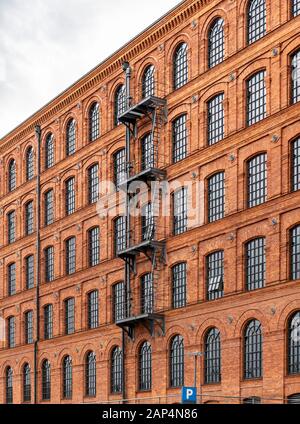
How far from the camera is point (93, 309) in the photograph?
44.6 m

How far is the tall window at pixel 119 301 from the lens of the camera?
41.6 metres

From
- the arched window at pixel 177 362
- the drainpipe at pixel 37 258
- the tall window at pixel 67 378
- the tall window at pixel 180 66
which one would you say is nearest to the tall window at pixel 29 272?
the drainpipe at pixel 37 258

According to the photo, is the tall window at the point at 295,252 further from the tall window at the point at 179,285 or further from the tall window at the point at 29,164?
the tall window at the point at 29,164

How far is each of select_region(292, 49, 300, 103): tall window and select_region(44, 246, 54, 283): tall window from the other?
73.0ft

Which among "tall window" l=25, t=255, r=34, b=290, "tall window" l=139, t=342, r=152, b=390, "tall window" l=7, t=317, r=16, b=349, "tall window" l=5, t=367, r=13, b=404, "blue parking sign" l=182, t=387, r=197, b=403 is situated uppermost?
"tall window" l=25, t=255, r=34, b=290

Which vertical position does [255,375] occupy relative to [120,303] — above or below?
below

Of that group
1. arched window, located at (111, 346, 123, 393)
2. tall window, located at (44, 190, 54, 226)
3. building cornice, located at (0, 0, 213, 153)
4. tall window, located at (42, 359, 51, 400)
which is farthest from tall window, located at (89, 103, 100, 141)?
tall window, located at (42, 359, 51, 400)

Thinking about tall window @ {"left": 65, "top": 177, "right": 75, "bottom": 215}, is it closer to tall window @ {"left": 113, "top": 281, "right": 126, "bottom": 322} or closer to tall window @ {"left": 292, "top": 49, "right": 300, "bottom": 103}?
tall window @ {"left": 113, "top": 281, "right": 126, "bottom": 322}

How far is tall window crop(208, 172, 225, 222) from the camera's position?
3506 cm

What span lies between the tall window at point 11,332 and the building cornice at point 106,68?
11.7 m

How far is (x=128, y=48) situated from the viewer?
4231 cm
